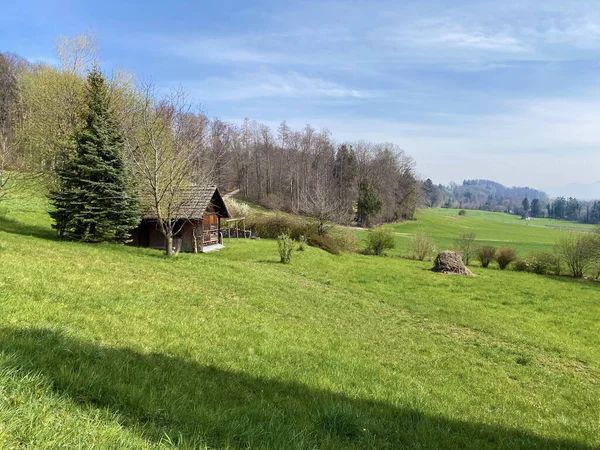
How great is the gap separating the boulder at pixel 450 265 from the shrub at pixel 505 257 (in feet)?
33.1

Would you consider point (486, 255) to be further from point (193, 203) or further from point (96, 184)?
point (96, 184)

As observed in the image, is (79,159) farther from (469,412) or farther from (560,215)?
(560,215)

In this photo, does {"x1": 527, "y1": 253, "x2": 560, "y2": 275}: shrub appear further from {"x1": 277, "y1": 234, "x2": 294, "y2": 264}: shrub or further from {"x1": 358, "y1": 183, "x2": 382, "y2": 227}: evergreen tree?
{"x1": 358, "y1": 183, "x2": 382, "y2": 227}: evergreen tree

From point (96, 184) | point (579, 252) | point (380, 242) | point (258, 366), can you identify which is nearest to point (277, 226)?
point (380, 242)

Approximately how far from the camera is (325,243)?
117 feet

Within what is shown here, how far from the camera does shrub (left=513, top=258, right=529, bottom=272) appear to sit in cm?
3478

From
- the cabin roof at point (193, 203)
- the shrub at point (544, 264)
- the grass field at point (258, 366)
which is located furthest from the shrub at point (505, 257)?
the cabin roof at point (193, 203)

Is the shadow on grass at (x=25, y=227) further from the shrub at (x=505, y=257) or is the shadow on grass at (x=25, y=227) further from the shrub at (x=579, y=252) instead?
the shrub at (x=579, y=252)

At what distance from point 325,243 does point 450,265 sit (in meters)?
12.4

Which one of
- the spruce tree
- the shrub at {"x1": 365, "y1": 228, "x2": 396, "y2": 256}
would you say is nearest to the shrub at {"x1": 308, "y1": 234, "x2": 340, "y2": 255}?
the shrub at {"x1": 365, "y1": 228, "x2": 396, "y2": 256}

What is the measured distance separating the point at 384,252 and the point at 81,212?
30861mm

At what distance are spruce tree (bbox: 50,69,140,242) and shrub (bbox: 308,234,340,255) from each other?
1909 centimetres

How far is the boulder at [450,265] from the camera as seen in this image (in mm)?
27906

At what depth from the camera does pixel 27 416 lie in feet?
8.01
